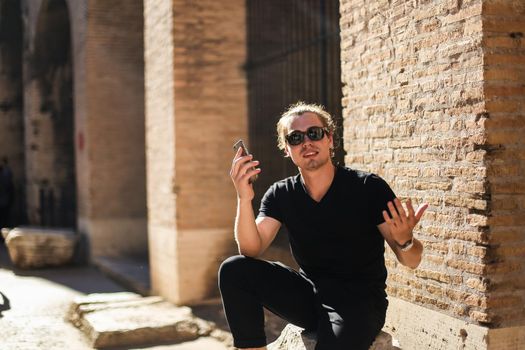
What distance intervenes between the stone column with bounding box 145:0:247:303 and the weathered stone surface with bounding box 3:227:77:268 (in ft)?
10.0

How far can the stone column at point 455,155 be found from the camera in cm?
319

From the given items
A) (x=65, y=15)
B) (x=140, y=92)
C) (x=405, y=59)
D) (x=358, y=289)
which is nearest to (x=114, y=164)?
(x=140, y=92)

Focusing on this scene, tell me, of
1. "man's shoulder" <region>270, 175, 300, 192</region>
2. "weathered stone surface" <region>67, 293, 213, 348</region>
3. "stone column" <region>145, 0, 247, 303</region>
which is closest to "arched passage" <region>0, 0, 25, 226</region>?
"stone column" <region>145, 0, 247, 303</region>

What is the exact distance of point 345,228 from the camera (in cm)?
288

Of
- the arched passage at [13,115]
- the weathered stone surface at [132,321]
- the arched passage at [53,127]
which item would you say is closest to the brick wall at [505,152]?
the weathered stone surface at [132,321]

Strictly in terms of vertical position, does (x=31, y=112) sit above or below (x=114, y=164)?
above

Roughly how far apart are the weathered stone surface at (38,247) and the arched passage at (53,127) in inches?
126

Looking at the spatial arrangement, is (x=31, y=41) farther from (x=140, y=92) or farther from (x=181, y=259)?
(x=181, y=259)

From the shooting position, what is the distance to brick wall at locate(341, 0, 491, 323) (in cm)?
325

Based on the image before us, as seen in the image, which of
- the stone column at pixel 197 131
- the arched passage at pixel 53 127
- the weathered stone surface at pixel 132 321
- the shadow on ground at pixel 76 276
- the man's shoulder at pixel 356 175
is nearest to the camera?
the man's shoulder at pixel 356 175

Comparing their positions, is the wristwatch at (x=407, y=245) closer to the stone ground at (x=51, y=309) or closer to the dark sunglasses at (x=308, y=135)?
the dark sunglasses at (x=308, y=135)

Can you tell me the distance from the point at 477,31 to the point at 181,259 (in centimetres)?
421

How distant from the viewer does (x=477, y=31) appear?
3.21 meters

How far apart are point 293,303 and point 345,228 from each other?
40 cm
